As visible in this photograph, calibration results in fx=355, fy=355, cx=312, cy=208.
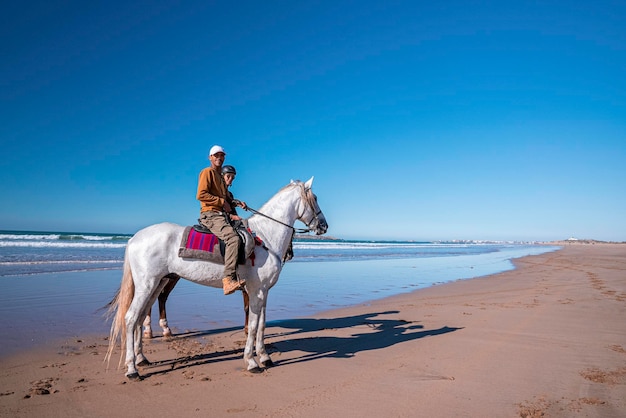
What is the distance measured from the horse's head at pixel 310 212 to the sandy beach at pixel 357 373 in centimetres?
211

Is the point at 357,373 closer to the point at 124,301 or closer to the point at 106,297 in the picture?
→ the point at 124,301

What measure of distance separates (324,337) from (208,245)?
3.22m

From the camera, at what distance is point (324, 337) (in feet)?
22.8

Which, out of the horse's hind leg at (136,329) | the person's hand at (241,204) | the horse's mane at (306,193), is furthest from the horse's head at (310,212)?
the horse's hind leg at (136,329)

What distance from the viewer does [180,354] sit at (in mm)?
5676

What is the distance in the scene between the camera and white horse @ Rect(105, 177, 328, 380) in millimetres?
4918

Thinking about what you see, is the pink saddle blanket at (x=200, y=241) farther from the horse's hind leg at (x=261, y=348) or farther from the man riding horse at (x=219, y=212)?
the horse's hind leg at (x=261, y=348)

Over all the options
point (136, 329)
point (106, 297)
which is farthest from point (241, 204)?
point (106, 297)

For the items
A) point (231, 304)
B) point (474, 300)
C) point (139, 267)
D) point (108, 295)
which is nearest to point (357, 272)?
point (474, 300)

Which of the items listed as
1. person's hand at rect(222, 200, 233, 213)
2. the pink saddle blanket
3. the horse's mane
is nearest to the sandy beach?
the pink saddle blanket

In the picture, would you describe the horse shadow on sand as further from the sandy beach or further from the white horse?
the white horse

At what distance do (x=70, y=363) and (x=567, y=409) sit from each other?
6271mm

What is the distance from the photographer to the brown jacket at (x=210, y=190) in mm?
5180

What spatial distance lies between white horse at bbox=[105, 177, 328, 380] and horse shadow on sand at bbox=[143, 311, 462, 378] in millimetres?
507
